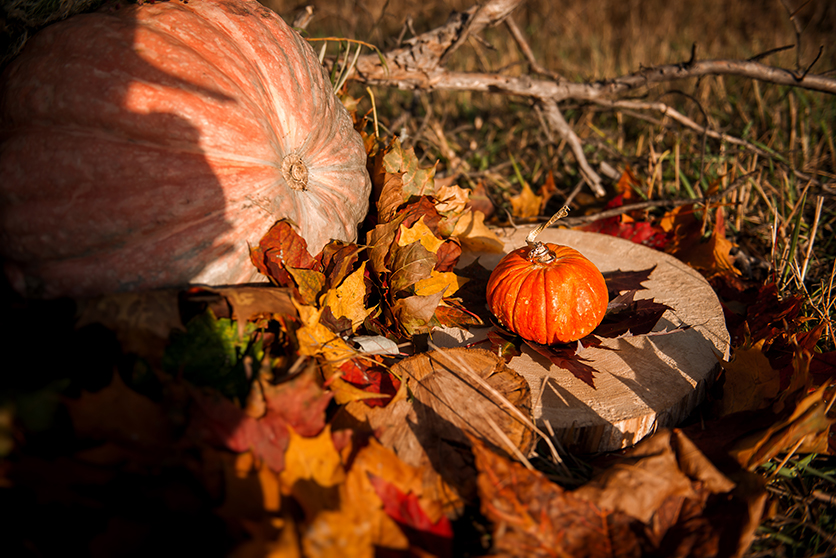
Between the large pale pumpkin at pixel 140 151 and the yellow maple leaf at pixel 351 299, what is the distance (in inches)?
10.5

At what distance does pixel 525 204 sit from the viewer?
3.00m

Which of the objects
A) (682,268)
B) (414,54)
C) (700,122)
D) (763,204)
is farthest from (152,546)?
(700,122)

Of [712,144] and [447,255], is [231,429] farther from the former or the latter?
[712,144]

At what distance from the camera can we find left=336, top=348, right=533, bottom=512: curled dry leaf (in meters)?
1.33

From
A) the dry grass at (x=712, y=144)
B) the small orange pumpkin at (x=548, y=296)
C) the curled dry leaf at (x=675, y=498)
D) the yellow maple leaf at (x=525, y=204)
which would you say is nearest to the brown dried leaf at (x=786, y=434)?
the curled dry leaf at (x=675, y=498)

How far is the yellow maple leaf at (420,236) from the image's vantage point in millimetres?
1806

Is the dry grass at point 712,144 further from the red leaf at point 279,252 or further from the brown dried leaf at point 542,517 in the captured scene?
the red leaf at point 279,252

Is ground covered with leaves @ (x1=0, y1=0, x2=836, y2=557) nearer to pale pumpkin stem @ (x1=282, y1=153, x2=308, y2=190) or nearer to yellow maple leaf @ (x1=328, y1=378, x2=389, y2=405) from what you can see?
yellow maple leaf @ (x1=328, y1=378, x2=389, y2=405)

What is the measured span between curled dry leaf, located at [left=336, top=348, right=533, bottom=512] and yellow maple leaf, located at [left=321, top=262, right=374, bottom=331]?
269mm

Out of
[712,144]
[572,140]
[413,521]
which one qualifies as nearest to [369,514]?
→ [413,521]

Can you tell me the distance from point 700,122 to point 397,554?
4.47 metres

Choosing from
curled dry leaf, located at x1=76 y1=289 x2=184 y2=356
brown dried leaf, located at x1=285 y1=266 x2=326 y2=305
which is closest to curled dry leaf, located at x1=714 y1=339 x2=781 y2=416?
brown dried leaf, located at x1=285 y1=266 x2=326 y2=305

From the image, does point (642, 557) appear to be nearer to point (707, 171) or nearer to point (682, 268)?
point (682, 268)

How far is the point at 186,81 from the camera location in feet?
4.70
